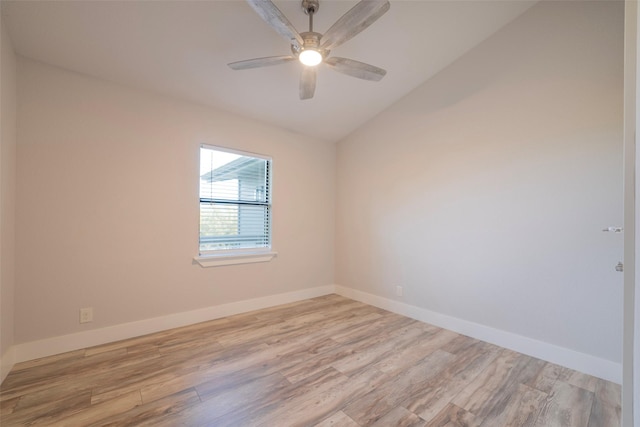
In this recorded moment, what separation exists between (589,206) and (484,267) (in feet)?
3.16

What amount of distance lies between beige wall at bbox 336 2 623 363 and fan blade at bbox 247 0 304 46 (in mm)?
2012

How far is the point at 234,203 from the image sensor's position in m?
3.36

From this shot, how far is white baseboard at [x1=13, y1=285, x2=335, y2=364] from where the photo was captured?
7.24 feet

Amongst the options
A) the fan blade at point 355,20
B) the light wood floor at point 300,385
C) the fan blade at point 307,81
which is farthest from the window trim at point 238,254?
the fan blade at point 355,20

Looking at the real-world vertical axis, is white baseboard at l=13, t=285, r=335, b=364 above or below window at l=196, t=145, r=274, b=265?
below

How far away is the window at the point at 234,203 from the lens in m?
3.15

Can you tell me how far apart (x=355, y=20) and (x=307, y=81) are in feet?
2.25

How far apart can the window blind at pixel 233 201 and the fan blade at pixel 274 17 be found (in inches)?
69.6

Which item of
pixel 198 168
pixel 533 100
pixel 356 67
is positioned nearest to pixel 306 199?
pixel 198 168

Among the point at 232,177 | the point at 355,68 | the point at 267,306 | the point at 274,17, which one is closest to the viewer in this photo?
the point at 274,17

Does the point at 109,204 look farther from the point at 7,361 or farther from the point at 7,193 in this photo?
the point at 7,361

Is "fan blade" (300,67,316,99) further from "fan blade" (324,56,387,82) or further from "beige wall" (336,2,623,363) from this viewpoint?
"beige wall" (336,2,623,363)

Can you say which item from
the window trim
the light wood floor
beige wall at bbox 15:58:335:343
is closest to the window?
the window trim

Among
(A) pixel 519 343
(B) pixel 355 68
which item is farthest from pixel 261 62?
(A) pixel 519 343
